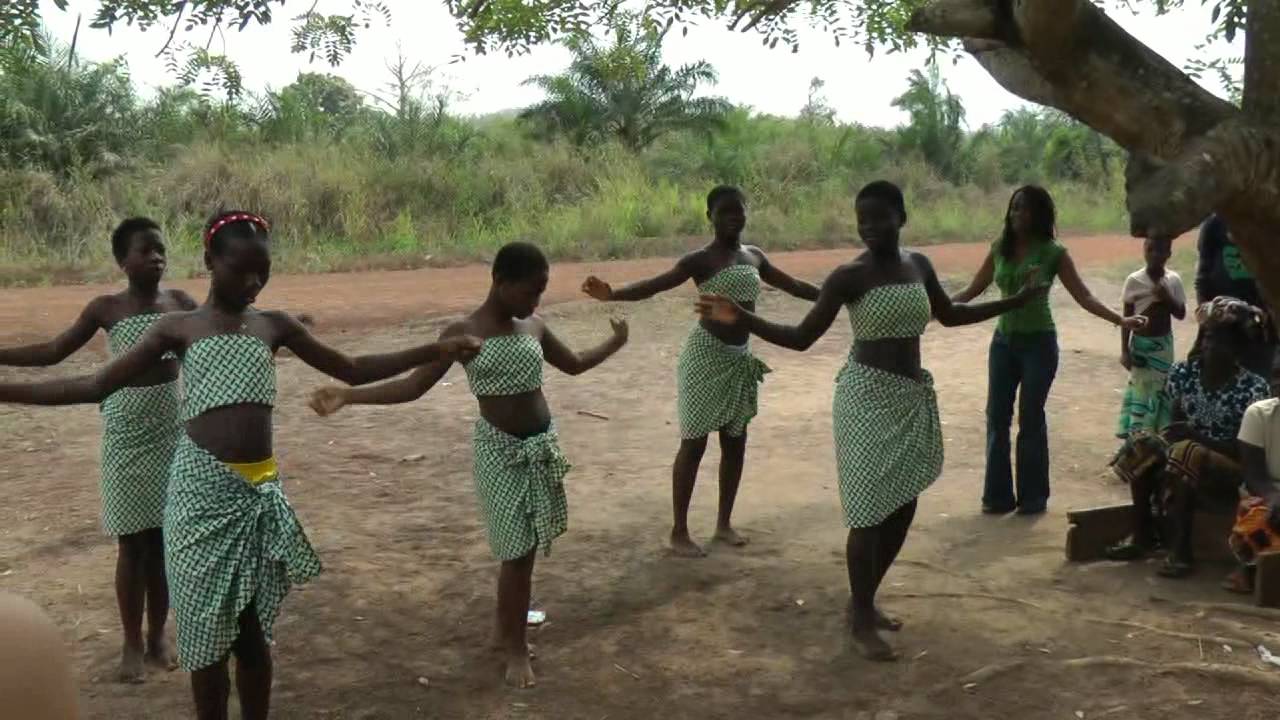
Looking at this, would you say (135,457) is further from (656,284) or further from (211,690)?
(656,284)

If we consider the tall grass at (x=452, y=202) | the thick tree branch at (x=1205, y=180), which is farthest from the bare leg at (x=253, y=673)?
the tall grass at (x=452, y=202)

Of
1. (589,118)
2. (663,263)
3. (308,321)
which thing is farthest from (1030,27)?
(589,118)

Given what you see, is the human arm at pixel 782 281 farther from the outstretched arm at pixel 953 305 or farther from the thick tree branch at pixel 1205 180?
the thick tree branch at pixel 1205 180

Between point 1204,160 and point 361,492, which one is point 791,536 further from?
point 1204,160

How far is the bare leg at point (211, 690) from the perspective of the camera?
11.3 ft

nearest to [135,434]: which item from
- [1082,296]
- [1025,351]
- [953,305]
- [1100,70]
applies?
[953,305]

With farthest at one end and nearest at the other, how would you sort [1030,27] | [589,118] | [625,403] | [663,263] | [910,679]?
[589,118] < [663,263] < [625,403] < [910,679] < [1030,27]

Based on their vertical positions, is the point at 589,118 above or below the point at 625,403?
above

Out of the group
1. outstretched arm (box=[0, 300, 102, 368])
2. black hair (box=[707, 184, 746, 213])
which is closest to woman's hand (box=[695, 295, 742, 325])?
black hair (box=[707, 184, 746, 213])

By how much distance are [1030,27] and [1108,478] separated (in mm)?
4604

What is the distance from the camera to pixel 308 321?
14.1 ft

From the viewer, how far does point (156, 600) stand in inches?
173

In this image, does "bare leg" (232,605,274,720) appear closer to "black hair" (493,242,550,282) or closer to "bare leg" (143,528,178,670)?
"bare leg" (143,528,178,670)

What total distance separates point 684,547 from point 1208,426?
2356mm
